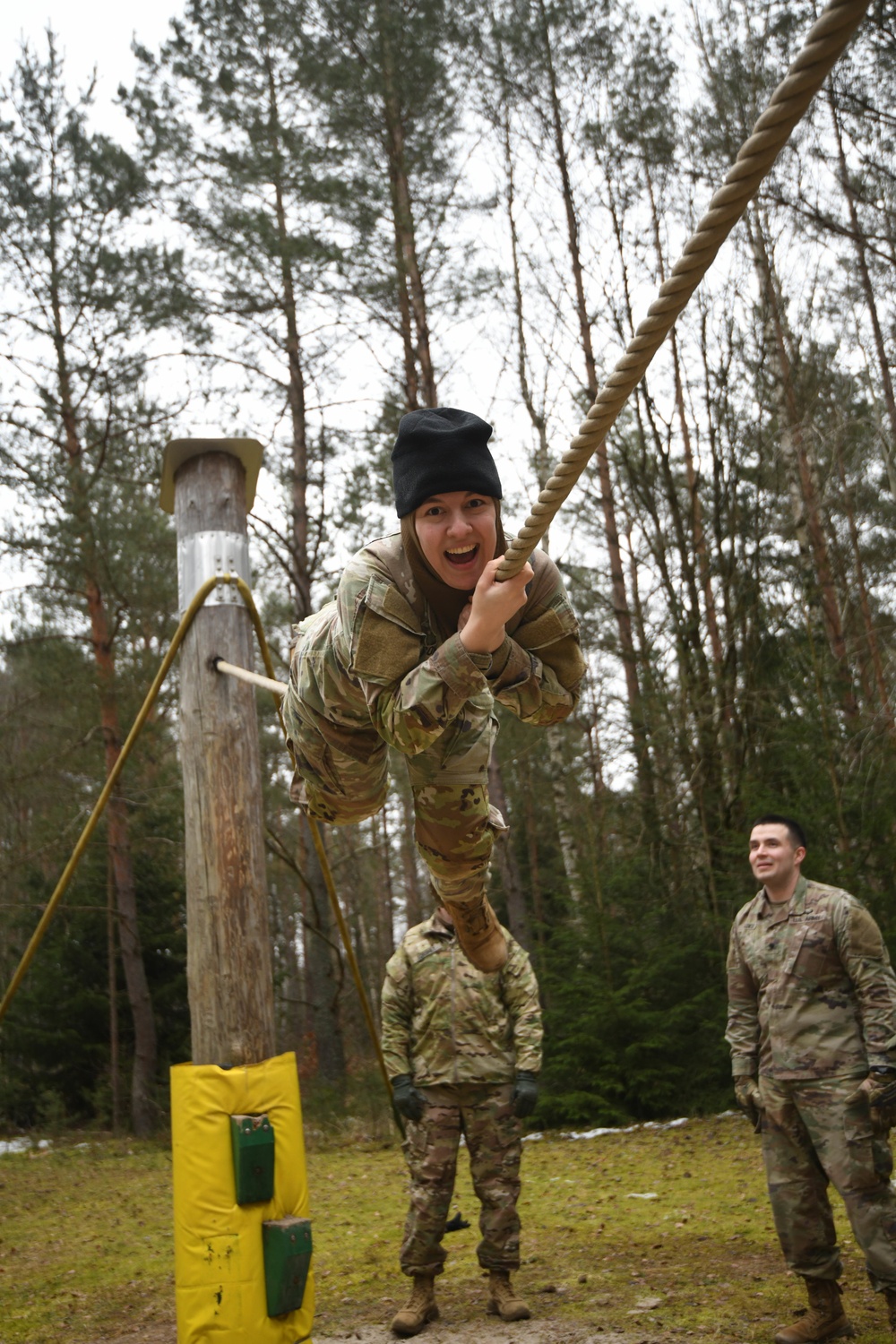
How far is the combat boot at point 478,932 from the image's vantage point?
3.91 m

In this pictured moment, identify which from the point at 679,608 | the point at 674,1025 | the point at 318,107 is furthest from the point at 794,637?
the point at 318,107

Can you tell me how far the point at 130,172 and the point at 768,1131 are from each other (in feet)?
40.7

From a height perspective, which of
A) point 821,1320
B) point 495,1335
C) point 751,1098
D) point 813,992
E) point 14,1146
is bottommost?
point 14,1146

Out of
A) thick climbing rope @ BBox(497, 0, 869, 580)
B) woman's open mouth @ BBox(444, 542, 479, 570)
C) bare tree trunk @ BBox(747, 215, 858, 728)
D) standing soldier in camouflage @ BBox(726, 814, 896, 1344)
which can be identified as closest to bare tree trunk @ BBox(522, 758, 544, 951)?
bare tree trunk @ BBox(747, 215, 858, 728)

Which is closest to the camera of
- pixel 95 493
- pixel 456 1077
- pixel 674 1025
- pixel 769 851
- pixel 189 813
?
pixel 189 813

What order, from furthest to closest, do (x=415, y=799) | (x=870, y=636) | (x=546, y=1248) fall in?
(x=870, y=636) → (x=546, y=1248) → (x=415, y=799)

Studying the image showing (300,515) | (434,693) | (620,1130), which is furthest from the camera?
(300,515)

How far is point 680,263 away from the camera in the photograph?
1584mm

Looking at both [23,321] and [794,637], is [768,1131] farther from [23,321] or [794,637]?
[23,321]

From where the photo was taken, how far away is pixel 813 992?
4699 millimetres

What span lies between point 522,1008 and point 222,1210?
1875mm

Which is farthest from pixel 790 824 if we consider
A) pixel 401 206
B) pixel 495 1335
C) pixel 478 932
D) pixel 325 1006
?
pixel 401 206

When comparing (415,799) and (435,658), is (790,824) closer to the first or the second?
(415,799)

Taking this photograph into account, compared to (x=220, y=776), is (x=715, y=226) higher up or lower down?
higher up
